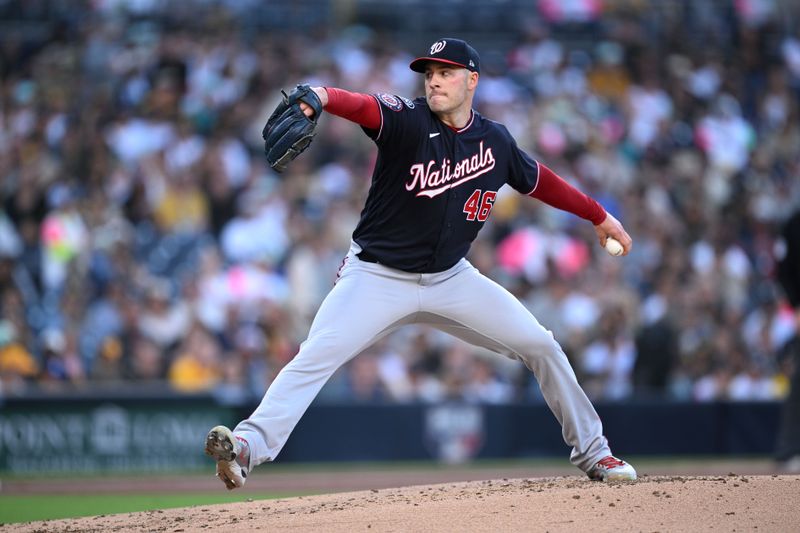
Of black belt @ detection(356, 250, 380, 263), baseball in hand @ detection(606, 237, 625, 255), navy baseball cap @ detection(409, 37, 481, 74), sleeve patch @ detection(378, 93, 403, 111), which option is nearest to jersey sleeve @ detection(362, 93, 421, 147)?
sleeve patch @ detection(378, 93, 403, 111)

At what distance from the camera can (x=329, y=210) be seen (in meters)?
12.9

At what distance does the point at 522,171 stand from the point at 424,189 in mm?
713

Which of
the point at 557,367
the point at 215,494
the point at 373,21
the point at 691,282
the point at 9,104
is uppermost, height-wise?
the point at 373,21

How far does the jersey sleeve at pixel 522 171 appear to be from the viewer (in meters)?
6.11

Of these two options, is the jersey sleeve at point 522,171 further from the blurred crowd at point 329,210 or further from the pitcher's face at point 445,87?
Result: the blurred crowd at point 329,210

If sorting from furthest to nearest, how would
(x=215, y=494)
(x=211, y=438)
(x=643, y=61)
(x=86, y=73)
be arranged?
(x=643, y=61) < (x=86, y=73) < (x=215, y=494) < (x=211, y=438)

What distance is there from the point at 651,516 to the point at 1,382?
786 centimetres

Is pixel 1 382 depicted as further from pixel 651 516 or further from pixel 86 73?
pixel 651 516

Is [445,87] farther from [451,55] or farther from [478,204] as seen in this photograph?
[478,204]

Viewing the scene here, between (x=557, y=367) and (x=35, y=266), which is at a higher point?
(x=35, y=266)

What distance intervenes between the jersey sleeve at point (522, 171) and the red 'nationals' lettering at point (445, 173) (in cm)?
25

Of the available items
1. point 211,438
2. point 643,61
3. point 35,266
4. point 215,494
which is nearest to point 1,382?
point 35,266

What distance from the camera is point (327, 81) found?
1453 centimetres

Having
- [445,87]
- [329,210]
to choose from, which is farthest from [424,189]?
[329,210]
